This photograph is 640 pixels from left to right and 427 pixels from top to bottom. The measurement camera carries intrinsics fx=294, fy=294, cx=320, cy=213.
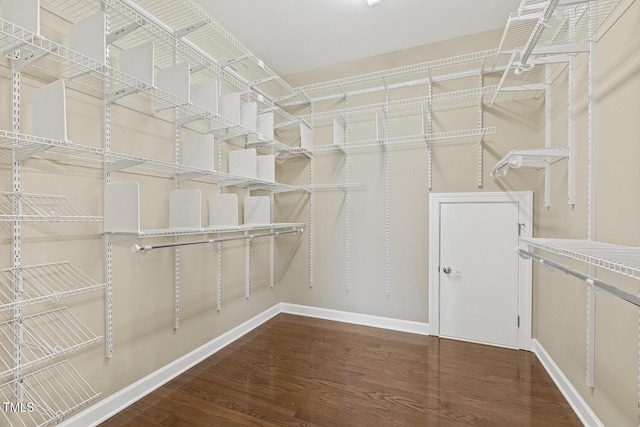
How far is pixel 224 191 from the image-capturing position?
2.96m

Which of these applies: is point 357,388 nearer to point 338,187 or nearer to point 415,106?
point 338,187

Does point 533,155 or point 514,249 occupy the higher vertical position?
point 533,155

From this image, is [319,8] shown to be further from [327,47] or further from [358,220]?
[358,220]

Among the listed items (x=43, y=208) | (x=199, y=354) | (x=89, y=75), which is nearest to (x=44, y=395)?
(x=43, y=208)

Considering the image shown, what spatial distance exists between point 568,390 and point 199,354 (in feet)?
9.32

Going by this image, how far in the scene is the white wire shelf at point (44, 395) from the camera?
1448 millimetres

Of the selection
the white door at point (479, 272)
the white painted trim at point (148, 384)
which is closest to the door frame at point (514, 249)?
the white door at point (479, 272)

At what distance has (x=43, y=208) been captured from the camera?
1587 mm

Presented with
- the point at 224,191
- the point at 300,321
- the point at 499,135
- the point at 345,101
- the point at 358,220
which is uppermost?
the point at 345,101

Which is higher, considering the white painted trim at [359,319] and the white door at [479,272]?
the white door at [479,272]

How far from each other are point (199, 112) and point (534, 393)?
3202 mm

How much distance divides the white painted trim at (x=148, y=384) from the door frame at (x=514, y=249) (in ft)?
6.67

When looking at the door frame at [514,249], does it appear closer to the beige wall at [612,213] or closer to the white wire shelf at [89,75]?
the beige wall at [612,213]

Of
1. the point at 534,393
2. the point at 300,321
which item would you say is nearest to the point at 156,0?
the point at 300,321
